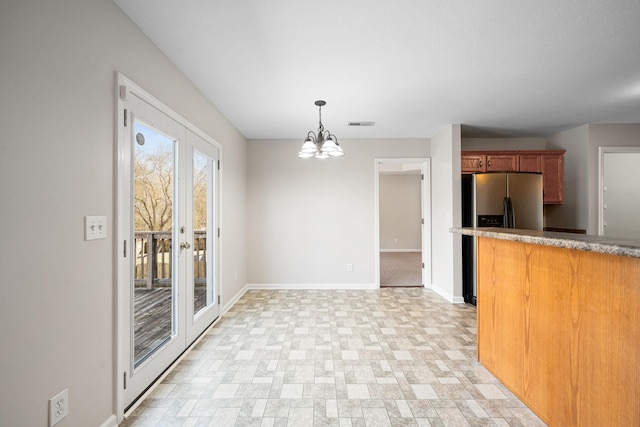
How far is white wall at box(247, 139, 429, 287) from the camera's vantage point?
4781 millimetres

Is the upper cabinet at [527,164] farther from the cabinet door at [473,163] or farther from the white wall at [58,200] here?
the white wall at [58,200]

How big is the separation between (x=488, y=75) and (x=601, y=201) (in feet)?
10.4

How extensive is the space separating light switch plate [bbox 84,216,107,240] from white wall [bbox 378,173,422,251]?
319 inches

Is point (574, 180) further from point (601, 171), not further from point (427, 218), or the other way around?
point (427, 218)

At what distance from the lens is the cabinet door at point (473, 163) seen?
166 inches

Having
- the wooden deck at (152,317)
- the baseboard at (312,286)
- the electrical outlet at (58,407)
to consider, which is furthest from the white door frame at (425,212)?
the electrical outlet at (58,407)

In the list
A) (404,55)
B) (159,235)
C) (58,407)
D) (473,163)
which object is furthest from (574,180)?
(58,407)

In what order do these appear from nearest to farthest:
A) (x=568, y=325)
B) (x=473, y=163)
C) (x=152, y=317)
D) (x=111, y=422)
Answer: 1. (x=568, y=325)
2. (x=111, y=422)
3. (x=152, y=317)
4. (x=473, y=163)

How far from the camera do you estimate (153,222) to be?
2.32 m

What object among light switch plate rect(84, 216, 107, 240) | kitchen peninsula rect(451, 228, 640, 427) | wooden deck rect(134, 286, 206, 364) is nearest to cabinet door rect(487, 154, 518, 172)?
kitchen peninsula rect(451, 228, 640, 427)

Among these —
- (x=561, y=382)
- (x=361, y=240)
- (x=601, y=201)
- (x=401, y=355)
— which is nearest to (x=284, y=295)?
(x=361, y=240)

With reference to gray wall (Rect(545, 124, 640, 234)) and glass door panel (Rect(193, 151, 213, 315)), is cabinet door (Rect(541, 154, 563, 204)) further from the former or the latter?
glass door panel (Rect(193, 151, 213, 315))

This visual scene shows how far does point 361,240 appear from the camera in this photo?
4.77m

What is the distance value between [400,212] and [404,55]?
282 inches
